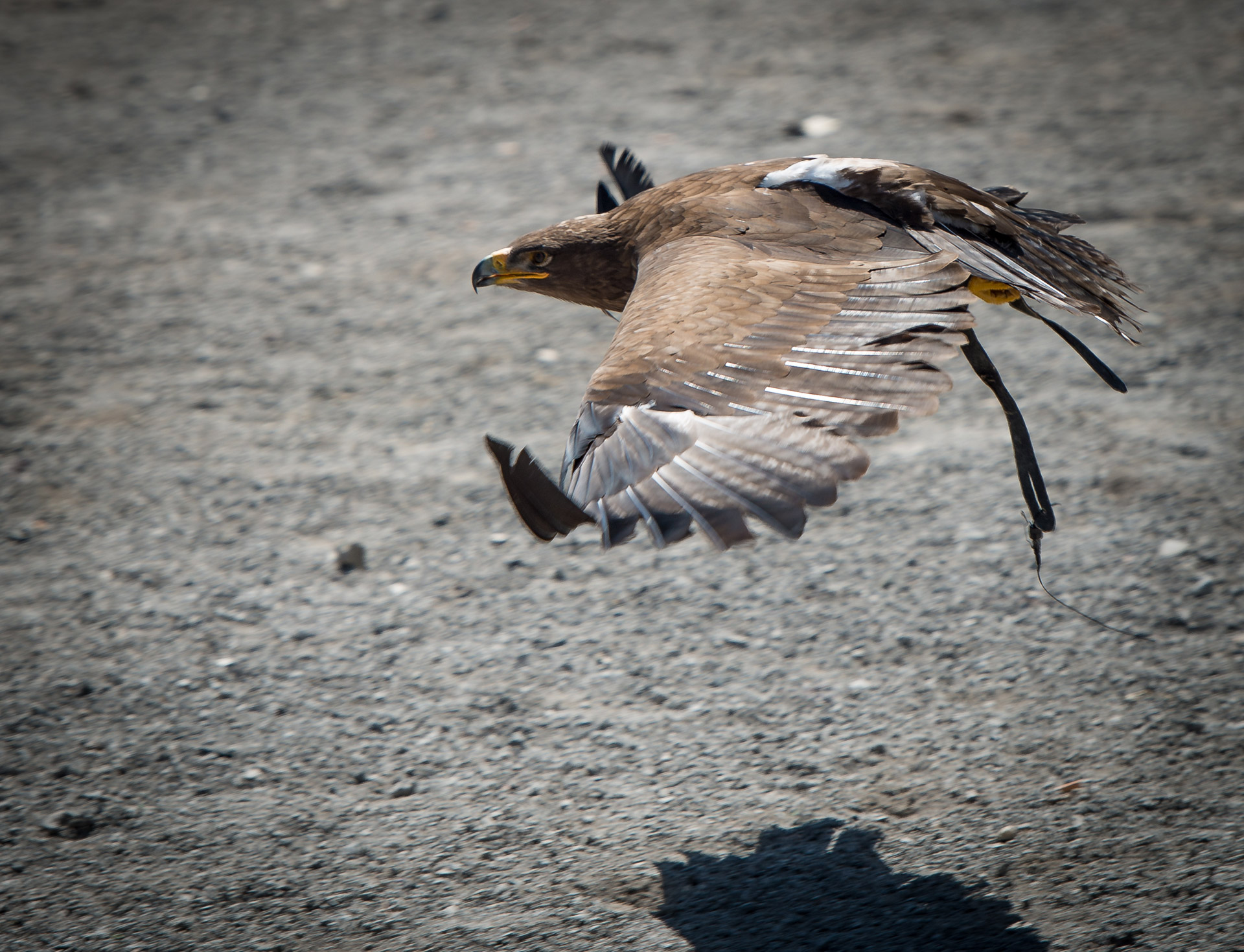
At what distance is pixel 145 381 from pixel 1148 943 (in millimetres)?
4607

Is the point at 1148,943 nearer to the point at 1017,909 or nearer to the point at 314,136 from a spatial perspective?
the point at 1017,909

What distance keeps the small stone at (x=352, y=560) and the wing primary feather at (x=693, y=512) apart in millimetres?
2076

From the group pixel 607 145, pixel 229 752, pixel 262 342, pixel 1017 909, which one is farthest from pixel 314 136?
pixel 1017 909

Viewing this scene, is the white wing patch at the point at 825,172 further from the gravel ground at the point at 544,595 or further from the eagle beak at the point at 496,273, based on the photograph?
the gravel ground at the point at 544,595

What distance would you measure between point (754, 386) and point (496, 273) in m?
1.78

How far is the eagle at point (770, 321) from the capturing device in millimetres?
2332

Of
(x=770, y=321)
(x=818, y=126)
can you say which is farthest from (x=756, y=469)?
(x=818, y=126)

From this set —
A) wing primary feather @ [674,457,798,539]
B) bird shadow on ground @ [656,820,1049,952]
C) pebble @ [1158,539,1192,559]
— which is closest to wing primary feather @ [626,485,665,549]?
wing primary feather @ [674,457,798,539]

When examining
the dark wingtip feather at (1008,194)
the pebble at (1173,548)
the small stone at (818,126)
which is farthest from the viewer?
the small stone at (818,126)

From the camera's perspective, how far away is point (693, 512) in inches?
90.0

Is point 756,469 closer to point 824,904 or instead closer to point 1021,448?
point 824,904

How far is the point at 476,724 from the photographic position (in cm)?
346

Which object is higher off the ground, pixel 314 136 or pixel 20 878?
pixel 314 136

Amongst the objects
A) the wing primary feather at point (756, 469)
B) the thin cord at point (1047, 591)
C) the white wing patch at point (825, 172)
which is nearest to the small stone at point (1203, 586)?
the thin cord at point (1047, 591)
